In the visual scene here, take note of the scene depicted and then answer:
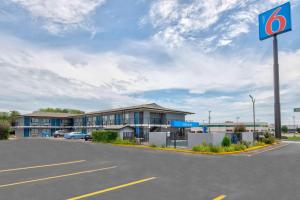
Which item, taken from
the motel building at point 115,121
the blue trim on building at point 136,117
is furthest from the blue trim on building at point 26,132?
the blue trim on building at point 136,117

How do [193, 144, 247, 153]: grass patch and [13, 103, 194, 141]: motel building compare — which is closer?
[193, 144, 247, 153]: grass patch

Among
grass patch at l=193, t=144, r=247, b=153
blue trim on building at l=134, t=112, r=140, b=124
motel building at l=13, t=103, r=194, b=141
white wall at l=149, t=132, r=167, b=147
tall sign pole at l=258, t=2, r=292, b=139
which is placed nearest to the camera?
grass patch at l=193, t=144, r=247, b=153

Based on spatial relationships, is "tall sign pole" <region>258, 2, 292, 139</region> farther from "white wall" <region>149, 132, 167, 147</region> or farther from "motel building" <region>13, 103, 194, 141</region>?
"white wall" <region>149, 132, 167, 147</region>

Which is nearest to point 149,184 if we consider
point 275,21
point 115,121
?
point 115,121

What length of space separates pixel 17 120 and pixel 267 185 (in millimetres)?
75598

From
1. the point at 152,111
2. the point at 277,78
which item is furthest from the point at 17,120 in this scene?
the point at 277,78

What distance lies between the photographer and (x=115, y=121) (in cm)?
5216

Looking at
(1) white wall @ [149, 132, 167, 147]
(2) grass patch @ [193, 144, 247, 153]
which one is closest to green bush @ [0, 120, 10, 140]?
(1) white wall @ [149, 132, 167, 147]

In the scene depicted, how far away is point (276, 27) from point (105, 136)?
4351cm

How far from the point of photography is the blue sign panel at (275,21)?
5053cm

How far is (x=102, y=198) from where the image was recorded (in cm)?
690

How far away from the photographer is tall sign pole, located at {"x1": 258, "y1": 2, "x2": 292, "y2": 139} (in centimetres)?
5063

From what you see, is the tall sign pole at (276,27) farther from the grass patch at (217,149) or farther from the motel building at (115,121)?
the grass patch at (217,149)

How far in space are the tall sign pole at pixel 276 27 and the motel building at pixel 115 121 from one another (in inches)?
759
